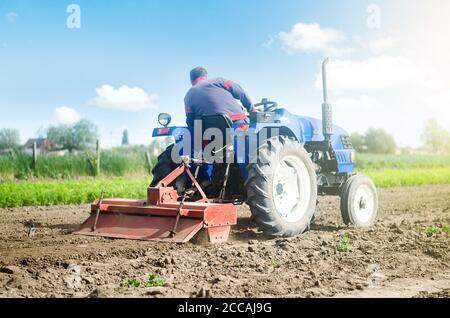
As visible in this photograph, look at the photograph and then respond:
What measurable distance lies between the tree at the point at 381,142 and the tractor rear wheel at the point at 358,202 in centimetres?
7404

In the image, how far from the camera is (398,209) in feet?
33.5

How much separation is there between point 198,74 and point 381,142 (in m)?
76.5

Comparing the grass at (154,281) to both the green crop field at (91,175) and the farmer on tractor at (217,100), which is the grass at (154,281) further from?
the green crop field at (91,175)

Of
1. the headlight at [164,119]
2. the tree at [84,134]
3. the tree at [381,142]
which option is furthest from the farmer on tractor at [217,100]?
the tree at [381,142]

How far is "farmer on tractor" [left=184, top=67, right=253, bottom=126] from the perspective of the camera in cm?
591

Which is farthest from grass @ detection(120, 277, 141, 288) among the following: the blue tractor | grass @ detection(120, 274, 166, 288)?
the blue tractor

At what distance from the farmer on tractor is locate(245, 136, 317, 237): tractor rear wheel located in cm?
59

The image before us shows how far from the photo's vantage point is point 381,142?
258 ft

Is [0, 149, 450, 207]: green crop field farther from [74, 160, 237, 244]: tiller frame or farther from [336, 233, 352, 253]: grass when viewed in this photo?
[336, 233, 352, 253]: grass

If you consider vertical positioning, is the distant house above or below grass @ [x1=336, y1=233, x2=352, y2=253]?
above

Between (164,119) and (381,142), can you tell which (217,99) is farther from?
(381,142)

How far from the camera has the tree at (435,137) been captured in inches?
2822

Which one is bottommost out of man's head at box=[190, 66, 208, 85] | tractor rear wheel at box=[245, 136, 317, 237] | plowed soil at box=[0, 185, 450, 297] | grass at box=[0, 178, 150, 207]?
plowed soil at box=[0, 185, 450, 297]

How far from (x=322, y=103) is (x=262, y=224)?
243 centimetres
